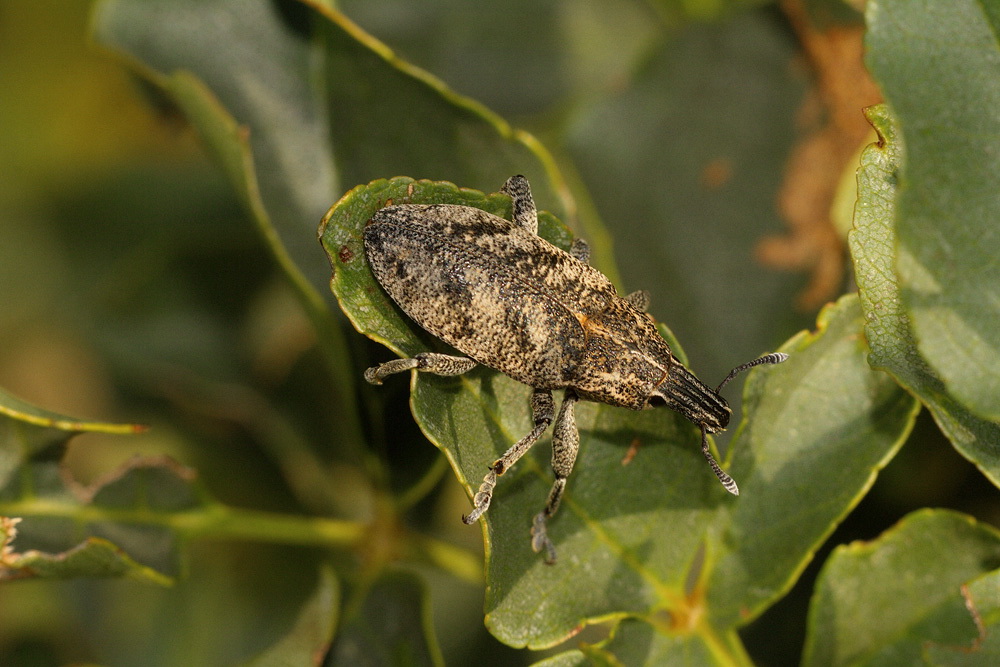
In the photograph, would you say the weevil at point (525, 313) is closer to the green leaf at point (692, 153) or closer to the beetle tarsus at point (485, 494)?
the beetle tarsus at point (485, 494)

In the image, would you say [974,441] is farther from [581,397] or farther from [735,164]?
[735,164]

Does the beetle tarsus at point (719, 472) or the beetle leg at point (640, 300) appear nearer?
the beetle tarsus at point (719, 472)

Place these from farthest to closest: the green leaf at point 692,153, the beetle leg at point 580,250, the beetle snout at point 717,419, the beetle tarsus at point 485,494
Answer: the green leaf at point 692,153 → the beetle snout at point 717,419 → the beetle leg at point 580,250 → the beetle tarsus at point 485,494

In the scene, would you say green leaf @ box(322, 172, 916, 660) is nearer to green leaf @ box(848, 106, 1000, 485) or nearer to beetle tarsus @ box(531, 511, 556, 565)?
beetle tarsus @ box(531, 511, 556, 565)

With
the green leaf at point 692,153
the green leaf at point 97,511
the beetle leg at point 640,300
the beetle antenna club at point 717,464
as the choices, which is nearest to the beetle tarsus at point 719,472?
the beetle antenna club at point 717,464

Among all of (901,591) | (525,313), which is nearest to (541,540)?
(525,313)

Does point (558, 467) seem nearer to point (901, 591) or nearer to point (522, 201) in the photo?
point (522, 201)
